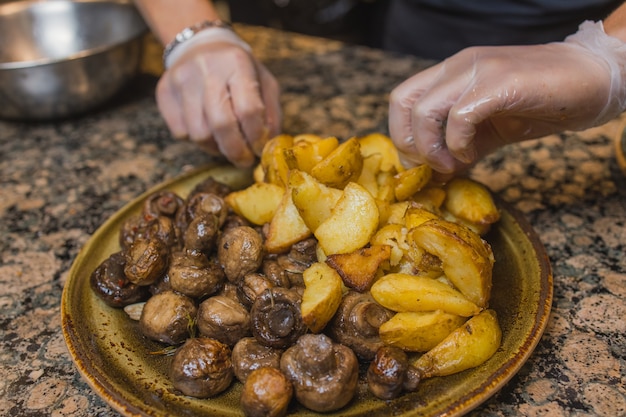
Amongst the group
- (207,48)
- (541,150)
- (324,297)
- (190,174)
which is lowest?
(541,150)

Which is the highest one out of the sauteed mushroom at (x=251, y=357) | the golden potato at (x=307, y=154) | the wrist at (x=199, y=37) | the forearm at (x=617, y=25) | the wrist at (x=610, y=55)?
the forearm at (x=617, y=25)

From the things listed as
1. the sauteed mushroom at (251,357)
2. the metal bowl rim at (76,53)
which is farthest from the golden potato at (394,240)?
the metal bowl rim at (76,53)

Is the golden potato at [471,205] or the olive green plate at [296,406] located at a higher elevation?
the golden potato at [471,205]

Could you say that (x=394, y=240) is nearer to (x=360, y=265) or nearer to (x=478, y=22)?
(x=360, y=265)

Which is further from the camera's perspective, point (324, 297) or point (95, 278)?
point (95, 278)

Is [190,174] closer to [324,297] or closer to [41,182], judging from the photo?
[41,182]

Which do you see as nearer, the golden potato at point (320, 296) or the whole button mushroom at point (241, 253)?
the golden potato at point (320, 296)

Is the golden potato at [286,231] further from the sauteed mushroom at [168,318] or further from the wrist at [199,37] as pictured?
the wrist at [199,37]

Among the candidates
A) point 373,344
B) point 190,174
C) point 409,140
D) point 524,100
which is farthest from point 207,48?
point 373,344

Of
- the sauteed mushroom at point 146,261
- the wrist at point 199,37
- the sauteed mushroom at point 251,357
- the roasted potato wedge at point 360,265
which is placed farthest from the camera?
the wrist at point 199,37
